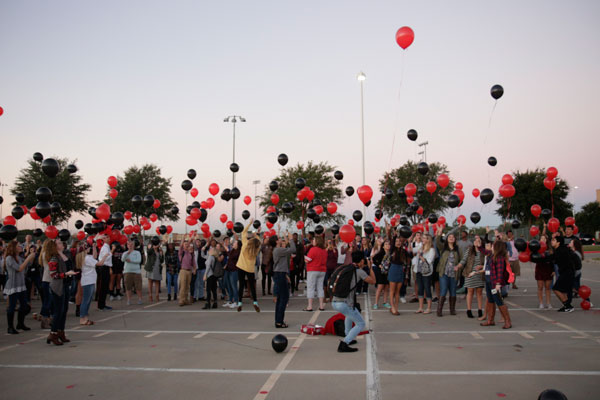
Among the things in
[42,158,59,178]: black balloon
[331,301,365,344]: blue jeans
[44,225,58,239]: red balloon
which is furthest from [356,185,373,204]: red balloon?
[44,225,58,239]: red balloon

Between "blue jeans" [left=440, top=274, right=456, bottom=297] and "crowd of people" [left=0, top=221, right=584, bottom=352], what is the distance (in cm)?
2

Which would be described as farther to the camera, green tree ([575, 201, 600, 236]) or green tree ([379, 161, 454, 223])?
green tree ([575, 201, 600, 236])

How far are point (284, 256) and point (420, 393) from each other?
5651 millimetres

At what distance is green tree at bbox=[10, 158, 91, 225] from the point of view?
37.3 meters

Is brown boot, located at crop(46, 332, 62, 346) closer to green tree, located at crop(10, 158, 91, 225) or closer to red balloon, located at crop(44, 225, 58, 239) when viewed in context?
red balloon, located at crop(44, 225, 58, 239)

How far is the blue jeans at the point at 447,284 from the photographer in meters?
10.3

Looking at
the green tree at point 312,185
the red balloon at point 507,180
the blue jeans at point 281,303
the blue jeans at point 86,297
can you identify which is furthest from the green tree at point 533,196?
the blue jeans at point 86,297

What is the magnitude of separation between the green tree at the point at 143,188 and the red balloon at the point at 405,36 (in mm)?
36642

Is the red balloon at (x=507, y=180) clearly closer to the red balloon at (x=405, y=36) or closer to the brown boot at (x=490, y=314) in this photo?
the red balloon at (x=405, y=36)

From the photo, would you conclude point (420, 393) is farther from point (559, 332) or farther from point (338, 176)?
point (338, 176)

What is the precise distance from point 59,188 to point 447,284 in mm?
36936

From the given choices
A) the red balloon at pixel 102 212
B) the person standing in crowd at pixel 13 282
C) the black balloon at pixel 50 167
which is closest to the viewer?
the person standing in crowd at pixel 13 282

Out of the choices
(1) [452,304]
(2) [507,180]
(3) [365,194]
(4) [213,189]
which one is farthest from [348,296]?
(4) [213,189]

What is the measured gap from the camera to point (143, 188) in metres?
45.0
